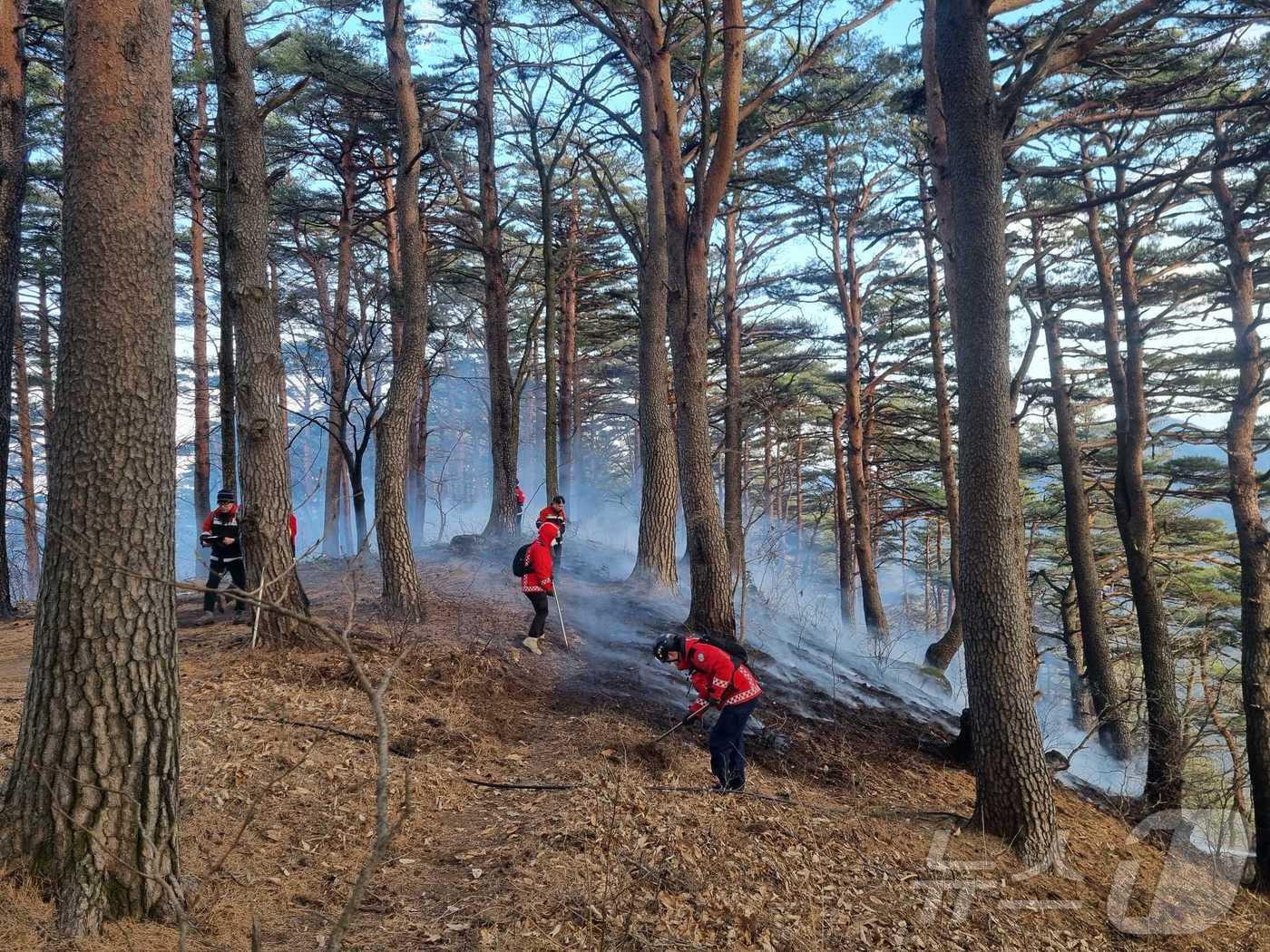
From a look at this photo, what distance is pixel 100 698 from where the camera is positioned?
11.1ft

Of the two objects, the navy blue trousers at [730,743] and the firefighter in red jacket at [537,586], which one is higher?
the firefighter in red jacket at [537,586]

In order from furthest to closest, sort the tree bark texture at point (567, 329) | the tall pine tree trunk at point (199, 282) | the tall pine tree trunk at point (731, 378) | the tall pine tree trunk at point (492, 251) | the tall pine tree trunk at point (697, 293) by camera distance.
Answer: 1. the tree bark texture at point (567, 329)
2. the tall pine tree trunk at point (731, 378)
3. the tall pine tree trunk at point (199, 282)
4. the tall pine tree trunk at point (492, 251)
5. the tall pine tree trunk at point (697, 293)

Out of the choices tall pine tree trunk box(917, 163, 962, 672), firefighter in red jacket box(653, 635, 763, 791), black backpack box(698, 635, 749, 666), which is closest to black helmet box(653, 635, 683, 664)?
firefighter in red jacket box(653, 635, 763, 791)

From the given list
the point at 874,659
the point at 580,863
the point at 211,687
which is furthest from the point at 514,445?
the point at 580,863

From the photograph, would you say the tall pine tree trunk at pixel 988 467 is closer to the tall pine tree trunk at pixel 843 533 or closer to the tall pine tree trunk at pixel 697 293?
the tall pine tree trunk at pixel 697 293

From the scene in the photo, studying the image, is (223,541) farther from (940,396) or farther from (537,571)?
(940,396)

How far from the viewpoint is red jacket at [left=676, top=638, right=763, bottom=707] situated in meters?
6.55

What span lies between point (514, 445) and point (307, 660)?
831 cm

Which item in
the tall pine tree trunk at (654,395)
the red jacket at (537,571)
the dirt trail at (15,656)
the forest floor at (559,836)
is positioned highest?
the tall pine tree trunk at (654,395)

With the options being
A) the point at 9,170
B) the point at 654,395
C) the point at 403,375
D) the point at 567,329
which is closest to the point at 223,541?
the point at 403,375

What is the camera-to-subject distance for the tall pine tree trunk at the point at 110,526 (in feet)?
10.9

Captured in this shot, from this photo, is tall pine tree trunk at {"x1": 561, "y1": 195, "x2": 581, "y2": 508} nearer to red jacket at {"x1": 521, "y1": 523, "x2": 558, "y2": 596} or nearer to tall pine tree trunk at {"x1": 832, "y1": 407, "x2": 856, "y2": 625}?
tall pine tree trunk at {"x1": 832, "y1": 407, "x2": 856, "y2": 625}

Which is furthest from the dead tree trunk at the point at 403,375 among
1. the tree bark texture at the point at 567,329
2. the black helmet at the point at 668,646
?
the tree bark texture at the point at 567,329

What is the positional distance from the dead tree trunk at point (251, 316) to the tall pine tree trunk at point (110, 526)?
13.3 ft
